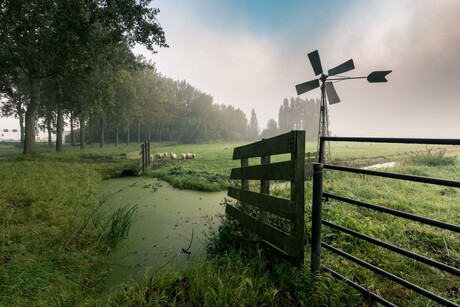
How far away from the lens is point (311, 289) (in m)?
2.36

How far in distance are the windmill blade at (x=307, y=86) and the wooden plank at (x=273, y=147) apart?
25.8 feet

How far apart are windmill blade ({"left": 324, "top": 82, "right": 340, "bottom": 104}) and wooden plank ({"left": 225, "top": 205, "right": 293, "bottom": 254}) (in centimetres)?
882

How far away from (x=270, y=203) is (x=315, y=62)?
9008mm

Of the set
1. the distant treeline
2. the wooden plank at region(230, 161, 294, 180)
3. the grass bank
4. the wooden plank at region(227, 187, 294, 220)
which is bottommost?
the grass bank

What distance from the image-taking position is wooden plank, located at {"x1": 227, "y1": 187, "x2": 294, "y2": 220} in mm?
2472

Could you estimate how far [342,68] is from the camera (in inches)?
388

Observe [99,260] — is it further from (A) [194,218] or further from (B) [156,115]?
(B) [156,115]

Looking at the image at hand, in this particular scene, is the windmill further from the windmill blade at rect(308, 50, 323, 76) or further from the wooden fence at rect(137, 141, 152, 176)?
the wooden fence at rect(137, 141, 152, 176)

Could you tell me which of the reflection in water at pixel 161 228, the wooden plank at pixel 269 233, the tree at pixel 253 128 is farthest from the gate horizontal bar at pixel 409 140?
the tree at pixel 253 128

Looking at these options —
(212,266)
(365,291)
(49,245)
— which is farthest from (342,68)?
(49,245)

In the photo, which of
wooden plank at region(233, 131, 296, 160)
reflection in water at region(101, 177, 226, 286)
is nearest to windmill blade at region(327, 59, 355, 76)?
reflection in water at region(101, 177, 226, 286)

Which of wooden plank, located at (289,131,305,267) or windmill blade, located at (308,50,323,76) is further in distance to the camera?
windmill blade, located at (308,50,323,76)

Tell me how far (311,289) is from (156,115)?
123ft

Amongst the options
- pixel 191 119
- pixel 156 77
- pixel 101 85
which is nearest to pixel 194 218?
pixel 101 85
